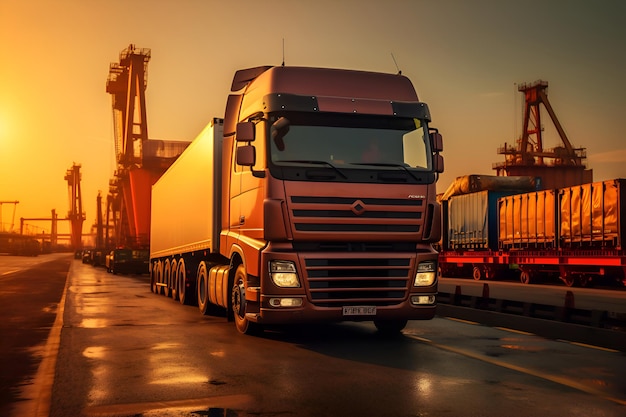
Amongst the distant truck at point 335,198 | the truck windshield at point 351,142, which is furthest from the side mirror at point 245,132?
the truck windshield at point 351,142

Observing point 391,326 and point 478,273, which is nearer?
point 391,326

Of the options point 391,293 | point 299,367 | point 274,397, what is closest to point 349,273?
point 391,293

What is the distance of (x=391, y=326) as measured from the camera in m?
11.8

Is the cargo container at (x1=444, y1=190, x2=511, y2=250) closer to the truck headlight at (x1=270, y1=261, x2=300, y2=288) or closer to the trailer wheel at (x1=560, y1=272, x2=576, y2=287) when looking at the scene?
the trailer wheel at (x1=560, y1=272, x2=576, y2=287)

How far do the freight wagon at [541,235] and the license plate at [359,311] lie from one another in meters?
15.2

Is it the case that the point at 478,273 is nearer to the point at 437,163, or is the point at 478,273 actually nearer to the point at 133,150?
the point at 437,163

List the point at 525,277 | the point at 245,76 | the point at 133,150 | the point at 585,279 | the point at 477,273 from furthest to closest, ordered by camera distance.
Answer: the point at 133,150 → the point at 477,273 → the point at 525,277 → the point at 585,279 → the point at 245,76

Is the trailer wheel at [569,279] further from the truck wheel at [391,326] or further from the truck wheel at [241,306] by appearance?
the truck wheel at [241,306]

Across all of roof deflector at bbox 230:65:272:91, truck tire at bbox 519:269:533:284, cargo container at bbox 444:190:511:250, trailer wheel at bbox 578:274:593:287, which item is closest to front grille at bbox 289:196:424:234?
roof deflector at bbox 230:65:272:91

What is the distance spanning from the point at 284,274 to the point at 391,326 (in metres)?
2.82

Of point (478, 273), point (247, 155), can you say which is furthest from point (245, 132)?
point (478, 273)

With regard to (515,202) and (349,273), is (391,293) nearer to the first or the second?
(349,273)

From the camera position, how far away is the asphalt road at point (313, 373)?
622 centimetres

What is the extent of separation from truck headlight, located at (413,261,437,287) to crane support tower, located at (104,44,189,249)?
4927cm
